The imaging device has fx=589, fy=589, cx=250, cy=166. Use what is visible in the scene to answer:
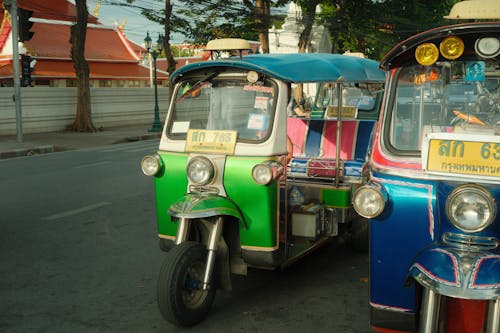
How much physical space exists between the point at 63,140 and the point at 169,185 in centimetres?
1489

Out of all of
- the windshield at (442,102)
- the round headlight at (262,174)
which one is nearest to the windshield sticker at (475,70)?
the windshield at (442,102)

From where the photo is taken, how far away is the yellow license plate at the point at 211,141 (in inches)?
191

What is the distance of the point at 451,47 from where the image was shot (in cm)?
353

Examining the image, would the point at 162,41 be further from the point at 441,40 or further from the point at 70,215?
the point at 441,40

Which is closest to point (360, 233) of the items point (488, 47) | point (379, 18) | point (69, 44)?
point (488, 47)

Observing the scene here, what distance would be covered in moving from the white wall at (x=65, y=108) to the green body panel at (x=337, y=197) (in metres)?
16.3

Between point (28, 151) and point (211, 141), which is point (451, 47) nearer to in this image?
point (211, 141)

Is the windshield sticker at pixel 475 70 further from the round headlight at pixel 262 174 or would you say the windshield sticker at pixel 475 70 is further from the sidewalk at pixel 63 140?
the sidewalk at pixel 63 140

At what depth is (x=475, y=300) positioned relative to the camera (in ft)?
10.8

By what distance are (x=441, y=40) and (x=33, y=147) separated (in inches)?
579

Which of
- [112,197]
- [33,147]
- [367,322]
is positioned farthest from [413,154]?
[33,147]

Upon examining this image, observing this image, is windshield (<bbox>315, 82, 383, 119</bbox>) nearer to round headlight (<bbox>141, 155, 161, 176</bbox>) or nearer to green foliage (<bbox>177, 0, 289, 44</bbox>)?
round headlight (<bbox>141, 155, 161, 176</bbox>)

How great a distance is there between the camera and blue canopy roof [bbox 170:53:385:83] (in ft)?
15.9

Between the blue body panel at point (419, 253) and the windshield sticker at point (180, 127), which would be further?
the windshield sticker at point (180, 127)
